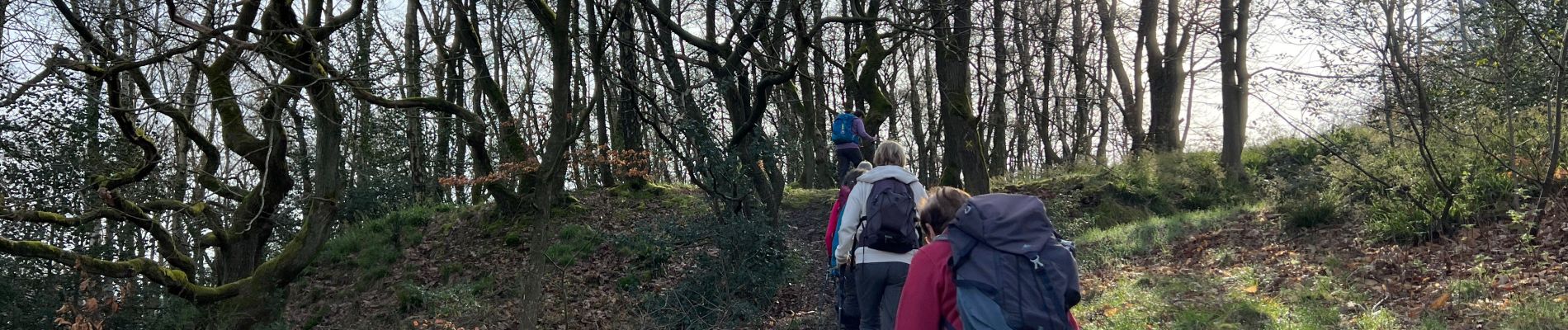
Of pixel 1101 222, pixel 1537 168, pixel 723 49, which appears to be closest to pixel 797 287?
pixel 723 49

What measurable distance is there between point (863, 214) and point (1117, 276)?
5.54 m

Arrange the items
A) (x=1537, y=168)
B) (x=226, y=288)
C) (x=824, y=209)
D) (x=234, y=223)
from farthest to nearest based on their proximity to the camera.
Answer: (x=824, y=209) → (x=234, y=223) → (x=226, y=288) → (x=1537, y=168)

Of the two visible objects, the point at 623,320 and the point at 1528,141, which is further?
the point at 623,320

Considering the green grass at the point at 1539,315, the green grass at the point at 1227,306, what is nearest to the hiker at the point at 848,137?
the green grass at the point at 1227,306

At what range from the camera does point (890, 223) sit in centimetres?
497

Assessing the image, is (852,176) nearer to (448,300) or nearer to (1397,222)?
(1397,222)

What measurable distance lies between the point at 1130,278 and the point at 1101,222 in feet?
16.8

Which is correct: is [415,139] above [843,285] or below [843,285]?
above

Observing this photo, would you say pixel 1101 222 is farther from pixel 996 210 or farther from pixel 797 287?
pixel 996 210

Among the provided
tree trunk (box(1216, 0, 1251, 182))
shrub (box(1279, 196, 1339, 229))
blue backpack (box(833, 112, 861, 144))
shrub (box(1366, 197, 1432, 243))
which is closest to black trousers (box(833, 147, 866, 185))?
blue backpack (box(833, 112, 861, 144))

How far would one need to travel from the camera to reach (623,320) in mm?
10656

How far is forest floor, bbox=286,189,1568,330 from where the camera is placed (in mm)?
7141

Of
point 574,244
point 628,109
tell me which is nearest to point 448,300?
point 574,244

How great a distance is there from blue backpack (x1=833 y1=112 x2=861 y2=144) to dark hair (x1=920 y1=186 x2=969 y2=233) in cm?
703
